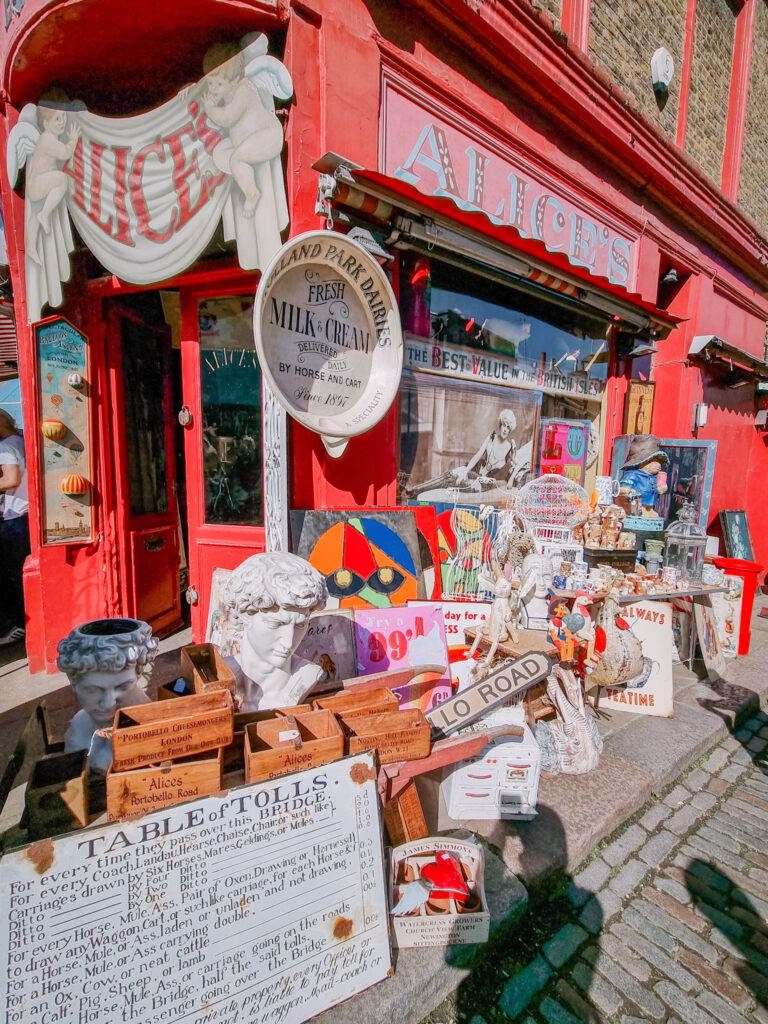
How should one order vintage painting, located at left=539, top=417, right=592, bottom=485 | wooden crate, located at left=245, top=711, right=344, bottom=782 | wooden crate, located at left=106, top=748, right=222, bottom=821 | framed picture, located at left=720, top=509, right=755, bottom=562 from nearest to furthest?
1. wooden crate, located at left=106, top=748, right=222, bottom=821
2. wooden crate, located at left=245, top=711, right=344, bottom=782
3. vintage painting, located at left=539, top=417, right=592, bottom=485
4. framed picture, located at left=720, top=509, right=755, bottom=562

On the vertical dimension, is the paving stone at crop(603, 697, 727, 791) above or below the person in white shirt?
below

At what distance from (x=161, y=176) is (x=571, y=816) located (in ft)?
15.7

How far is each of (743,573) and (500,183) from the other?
4819mm

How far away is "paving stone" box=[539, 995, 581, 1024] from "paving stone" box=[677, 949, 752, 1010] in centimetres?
58

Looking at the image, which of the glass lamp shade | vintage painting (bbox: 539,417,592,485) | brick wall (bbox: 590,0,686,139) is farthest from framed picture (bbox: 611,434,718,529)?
brick wall (bbox: 590,0,686,139)

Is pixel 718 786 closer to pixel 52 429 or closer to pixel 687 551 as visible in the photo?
pixel 687 551

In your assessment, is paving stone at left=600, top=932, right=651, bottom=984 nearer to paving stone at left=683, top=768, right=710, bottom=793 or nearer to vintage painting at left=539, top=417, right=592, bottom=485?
paving stone at left=683, top=768, right=710, bottom=793

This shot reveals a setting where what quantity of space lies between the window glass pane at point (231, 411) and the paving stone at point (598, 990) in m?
3.08

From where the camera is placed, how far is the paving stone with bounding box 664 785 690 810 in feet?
9.29

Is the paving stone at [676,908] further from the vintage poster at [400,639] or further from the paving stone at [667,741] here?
the vintage poster at [400,639]

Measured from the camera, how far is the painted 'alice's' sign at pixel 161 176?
294 cm

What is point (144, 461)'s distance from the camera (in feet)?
15.0

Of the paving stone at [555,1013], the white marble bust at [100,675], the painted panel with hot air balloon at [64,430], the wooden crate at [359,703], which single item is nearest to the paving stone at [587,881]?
the paving stone at [555,1013]

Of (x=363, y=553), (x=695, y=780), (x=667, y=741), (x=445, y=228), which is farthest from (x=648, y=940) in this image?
(x=445, y=228)
